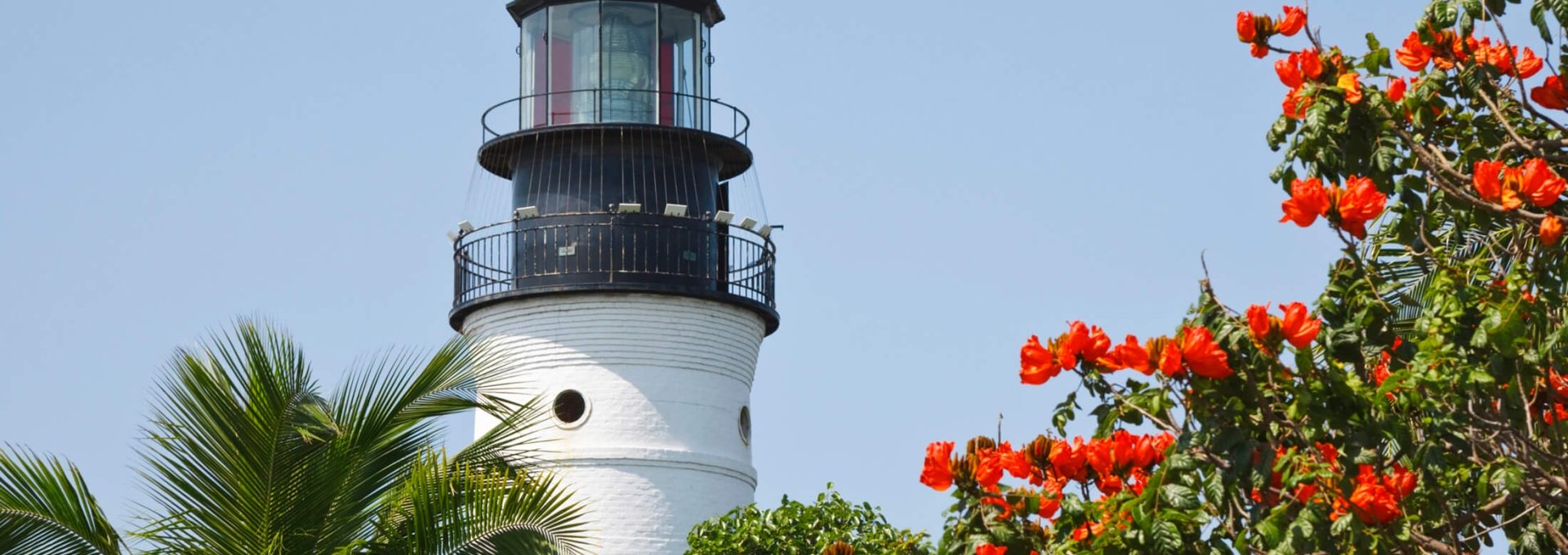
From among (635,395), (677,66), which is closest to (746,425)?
(635,395)

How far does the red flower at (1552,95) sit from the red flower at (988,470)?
3056 mm

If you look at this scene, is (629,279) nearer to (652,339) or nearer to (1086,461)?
(652,339)

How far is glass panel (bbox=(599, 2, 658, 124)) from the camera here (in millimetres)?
25125

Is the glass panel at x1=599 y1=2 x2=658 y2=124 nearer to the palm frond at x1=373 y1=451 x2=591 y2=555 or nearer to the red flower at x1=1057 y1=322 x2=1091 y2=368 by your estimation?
the palm frond at x1=373 y1=451 x2=591 y2=555

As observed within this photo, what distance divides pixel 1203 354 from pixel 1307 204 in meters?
0.81

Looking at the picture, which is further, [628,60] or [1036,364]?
[628,60]

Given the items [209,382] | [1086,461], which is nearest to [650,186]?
[209,382]

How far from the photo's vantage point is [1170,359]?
8.50m

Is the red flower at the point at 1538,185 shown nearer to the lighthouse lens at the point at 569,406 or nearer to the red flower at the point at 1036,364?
the red flower at the point at 1036,364

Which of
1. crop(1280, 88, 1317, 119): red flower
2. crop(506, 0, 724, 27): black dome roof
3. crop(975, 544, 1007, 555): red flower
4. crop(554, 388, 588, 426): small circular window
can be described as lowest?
crop(975, 544, 1007, 555): red flower

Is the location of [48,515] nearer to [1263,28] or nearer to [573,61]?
[1263,28]

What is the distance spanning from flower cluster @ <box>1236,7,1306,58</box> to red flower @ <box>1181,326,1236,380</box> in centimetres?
206

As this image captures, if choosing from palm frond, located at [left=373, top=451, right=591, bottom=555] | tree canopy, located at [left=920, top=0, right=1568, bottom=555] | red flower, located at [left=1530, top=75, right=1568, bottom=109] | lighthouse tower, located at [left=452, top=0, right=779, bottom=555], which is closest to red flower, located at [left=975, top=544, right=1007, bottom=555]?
tree canopy, located at [left=920, top=0, right=1568, bottom=555]

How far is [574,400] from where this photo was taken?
80.3ft
